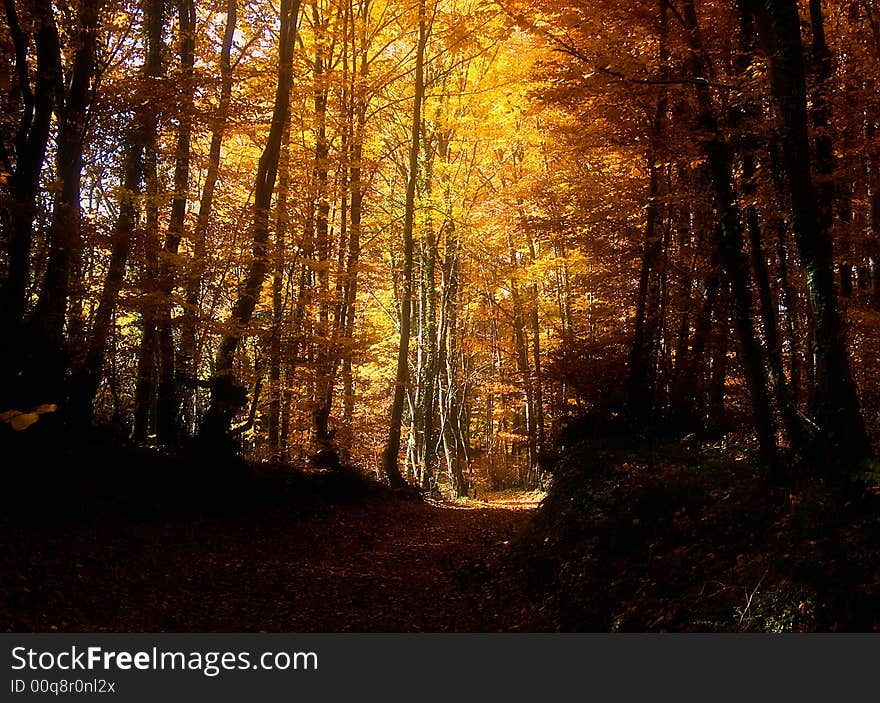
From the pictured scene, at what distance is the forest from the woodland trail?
0.06 metres

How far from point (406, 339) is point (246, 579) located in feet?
25.8

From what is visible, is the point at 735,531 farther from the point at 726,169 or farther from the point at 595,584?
the point at 726,169

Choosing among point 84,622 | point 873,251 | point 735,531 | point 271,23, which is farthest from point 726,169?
point 271,23

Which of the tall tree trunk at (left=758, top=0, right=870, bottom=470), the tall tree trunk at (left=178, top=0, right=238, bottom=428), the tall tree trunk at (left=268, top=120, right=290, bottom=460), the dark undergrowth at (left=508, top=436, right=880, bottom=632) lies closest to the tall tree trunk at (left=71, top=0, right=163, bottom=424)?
the tall tree trunk at (left=178, top=0, right=238, bottom=428)

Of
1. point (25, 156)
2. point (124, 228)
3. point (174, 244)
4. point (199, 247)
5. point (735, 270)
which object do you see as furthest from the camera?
point (174, 244)

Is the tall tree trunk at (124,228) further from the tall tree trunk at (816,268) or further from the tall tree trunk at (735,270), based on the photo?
the tall tree trunk at (816,268)

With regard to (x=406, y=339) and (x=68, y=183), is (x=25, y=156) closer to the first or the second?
(x=68, y=183)

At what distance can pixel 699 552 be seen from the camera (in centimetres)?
575

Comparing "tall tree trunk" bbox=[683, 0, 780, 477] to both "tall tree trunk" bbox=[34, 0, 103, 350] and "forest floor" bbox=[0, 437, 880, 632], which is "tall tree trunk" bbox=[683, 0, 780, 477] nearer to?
"forest floor" bbox=[0, 437, 880, 632]

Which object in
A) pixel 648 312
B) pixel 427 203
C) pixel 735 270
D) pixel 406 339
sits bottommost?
pixel 735 270

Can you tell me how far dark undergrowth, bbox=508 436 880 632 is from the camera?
4355 millimetres

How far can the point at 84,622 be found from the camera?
5.88 metres

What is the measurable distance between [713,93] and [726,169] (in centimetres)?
243

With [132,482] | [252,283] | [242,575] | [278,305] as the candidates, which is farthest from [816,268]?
[278,305]
